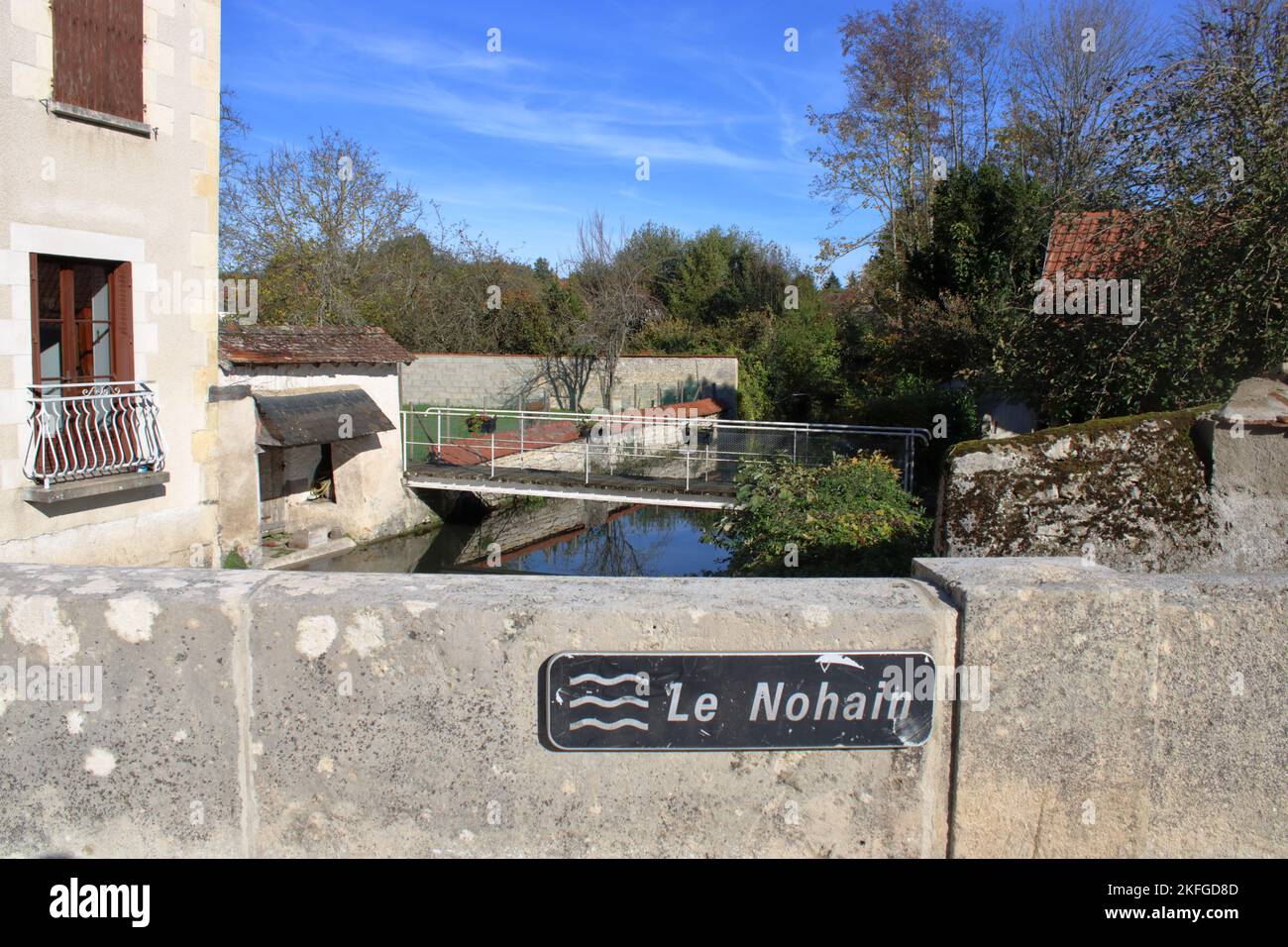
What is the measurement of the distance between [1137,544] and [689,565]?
10.7 metres

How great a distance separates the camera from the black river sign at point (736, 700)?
1909 millimetres

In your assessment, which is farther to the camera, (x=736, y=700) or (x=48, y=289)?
(x=48, y=289)

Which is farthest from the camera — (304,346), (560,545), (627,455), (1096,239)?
(627,455)

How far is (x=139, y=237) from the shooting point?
8102 millimetres

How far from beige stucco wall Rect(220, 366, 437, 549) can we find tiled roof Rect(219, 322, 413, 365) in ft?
0.75

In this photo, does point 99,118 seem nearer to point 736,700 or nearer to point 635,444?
point 736,700

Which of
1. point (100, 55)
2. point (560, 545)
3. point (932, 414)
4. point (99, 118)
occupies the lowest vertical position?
point (560, 545)

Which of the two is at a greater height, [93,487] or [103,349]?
[103,349]

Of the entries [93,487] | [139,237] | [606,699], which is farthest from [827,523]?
[606,699]

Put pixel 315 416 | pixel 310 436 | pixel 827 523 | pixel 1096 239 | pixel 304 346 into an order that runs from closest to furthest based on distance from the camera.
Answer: pixel 1096 239 < pixel 827 523 < pixel 310 436 < pixel 315 416 < pixel 304 346

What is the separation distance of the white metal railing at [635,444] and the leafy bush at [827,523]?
1612 millimetres

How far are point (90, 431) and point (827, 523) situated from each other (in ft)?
23.2

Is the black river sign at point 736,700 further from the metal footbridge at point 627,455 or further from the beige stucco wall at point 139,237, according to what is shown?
the metal footbridge at point 627,455

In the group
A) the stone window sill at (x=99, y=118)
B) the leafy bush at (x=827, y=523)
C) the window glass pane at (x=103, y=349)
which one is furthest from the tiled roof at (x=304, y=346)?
the leafy bush at (x=827, y=523)
